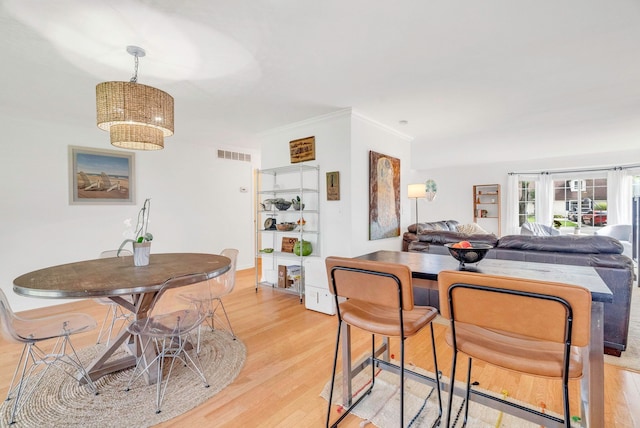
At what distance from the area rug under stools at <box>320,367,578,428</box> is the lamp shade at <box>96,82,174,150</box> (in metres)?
2.22

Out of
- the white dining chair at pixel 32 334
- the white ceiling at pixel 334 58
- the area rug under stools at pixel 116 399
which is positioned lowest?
the area rug under stools at pixel 116 399

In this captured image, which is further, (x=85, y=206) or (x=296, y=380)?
(x=85, y=206)

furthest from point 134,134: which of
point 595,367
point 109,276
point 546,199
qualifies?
point 546,199

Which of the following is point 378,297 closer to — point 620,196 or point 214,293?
point 214,293

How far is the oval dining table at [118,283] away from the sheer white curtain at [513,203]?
24.6 feet

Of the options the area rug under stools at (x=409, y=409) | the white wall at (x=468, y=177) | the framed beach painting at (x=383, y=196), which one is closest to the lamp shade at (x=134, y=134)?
the area rug under stools at (x=409, y=409)

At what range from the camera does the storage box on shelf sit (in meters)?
4.00

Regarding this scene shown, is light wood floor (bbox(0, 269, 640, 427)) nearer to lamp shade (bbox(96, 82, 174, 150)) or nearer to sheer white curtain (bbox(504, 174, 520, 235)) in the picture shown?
lamp shade (bbox(96, 82, 174, 150))

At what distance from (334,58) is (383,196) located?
2.15 metres

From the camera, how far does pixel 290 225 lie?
4.12m

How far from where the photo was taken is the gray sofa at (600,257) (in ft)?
8.00

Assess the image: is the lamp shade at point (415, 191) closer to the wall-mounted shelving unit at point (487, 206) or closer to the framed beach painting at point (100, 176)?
the wall-mounted shelving unit at point (487, 206)

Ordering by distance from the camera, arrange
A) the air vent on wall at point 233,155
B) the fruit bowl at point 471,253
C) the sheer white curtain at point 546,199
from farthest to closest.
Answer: the sheer white curtain at point 546,199, the air vent on wall at point 233,155, the fruit bowl at point 471,253

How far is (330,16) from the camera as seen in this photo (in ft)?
6.00
